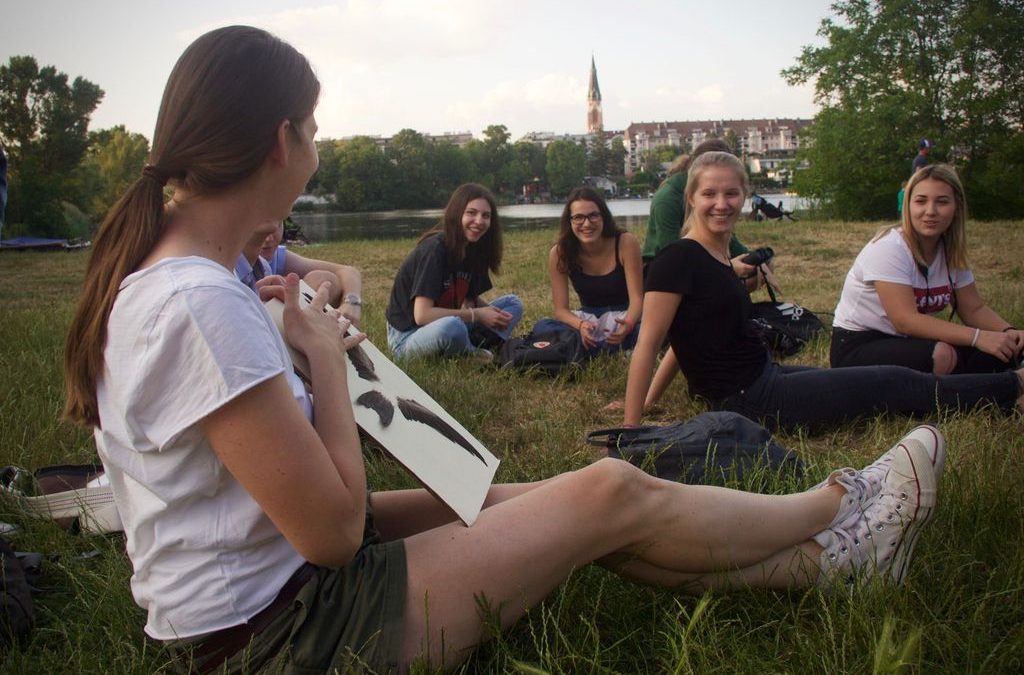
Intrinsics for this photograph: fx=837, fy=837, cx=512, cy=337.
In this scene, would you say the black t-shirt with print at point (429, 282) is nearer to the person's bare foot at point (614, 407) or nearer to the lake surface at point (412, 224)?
the person's bare foot at point (614, 407)

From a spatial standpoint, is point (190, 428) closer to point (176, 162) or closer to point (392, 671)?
point (176, 162)

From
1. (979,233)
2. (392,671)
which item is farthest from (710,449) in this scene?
(979,233)

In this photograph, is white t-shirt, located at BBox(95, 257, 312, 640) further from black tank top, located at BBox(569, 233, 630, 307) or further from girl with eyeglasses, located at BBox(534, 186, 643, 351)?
black tank top, located at BBox(569, 233, 630, 307)

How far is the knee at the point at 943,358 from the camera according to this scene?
425cm

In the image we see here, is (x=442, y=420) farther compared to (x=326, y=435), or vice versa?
(x=442, y=420)

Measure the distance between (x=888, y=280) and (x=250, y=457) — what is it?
3821 mm

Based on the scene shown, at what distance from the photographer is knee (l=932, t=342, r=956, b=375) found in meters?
4.25

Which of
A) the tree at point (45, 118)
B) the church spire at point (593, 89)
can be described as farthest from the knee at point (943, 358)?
the church spire at point (593, 89)

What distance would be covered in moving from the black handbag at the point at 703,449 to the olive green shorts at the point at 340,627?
1.49m

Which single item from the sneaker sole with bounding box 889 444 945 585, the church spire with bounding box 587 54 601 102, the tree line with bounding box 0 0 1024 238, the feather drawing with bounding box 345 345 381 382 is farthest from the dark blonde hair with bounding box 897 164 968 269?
→ the church spire with bounding box 587 54 601 102

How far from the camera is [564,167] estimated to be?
106562 millimetres

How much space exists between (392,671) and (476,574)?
0.85ft

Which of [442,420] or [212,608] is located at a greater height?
[442,420]

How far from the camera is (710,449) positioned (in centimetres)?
304
